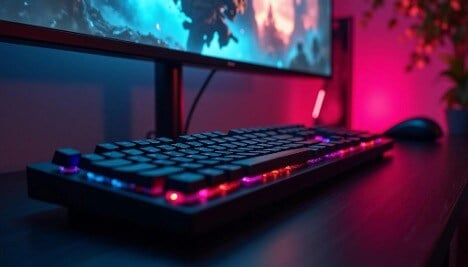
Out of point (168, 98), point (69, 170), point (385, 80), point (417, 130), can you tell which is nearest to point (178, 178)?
point (69, 170)

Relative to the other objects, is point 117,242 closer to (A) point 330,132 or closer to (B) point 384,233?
(B) point 384,233

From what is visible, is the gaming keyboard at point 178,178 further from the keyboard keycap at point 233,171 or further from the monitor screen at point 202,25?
the monitor screen at point 202,25

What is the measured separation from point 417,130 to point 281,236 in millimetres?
851

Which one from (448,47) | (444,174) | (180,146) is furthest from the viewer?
(448,47)

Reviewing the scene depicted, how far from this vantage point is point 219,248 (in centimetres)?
26

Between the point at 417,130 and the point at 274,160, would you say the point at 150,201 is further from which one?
the point at 417,130

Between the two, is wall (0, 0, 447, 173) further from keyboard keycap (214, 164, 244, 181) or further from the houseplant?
the houseplant

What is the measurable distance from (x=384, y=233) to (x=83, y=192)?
0.23 m

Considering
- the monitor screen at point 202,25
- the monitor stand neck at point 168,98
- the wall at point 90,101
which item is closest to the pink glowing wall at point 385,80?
the wall at point 90,101

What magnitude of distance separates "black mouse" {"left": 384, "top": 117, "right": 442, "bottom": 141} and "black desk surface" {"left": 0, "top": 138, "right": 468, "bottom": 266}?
24.0 inches

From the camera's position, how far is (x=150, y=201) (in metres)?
0.26

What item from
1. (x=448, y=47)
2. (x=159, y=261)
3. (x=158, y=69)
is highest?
(x=448, y=47)

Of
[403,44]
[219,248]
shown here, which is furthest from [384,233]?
[403,44]

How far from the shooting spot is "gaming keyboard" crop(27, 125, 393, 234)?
0.87 feet
